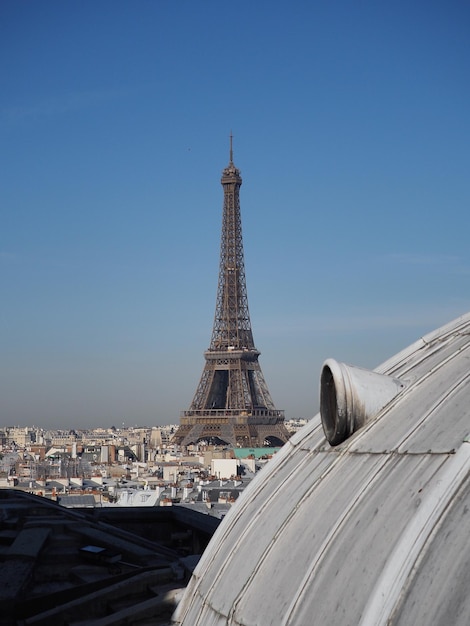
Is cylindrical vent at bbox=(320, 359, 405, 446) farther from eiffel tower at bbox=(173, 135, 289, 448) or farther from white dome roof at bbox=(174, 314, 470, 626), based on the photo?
eiffel tower at bbox=(173, 135, 289, 448)

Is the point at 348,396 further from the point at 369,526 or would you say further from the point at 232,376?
the point at 232,376

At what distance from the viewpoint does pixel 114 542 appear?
55.8 feet

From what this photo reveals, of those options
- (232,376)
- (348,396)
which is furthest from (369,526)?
(232,376)

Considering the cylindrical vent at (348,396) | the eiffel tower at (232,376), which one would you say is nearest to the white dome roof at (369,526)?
the cylindrical vent at (348,396)

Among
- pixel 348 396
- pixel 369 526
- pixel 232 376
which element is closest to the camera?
pixel 369 526

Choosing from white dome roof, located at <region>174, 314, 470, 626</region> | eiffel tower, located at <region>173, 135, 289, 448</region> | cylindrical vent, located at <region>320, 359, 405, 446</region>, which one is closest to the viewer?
white dome roof, located at <region>174, 314, 470, 626</region>

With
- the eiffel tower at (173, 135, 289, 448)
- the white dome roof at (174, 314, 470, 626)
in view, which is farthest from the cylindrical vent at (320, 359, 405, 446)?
the eiffel tower at (173, 135, 289, 448)

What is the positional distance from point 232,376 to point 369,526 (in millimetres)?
82295

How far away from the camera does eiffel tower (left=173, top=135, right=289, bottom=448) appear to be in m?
83.7

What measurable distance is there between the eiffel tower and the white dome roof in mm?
77464

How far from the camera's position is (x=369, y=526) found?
4469 mm

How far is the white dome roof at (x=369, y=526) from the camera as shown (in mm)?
3912

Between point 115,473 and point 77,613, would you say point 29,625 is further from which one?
point 115,473

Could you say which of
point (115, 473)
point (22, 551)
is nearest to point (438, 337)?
point (22, 551)
